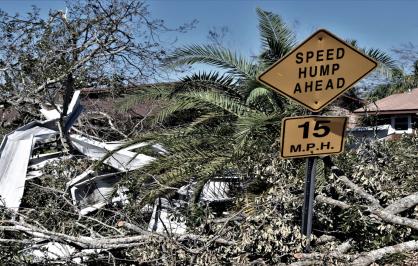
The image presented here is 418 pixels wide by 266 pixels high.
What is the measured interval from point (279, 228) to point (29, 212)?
3145 mm

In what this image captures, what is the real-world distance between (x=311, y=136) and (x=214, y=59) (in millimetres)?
5259

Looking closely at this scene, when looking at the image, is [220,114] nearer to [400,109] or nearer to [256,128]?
[256,128]

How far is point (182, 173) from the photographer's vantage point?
26.0 ft

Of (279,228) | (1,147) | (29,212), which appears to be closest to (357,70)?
(279,228)

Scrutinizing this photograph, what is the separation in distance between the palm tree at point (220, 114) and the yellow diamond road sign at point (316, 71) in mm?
2743

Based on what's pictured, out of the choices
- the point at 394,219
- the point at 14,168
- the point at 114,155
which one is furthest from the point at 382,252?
the point at 14,168

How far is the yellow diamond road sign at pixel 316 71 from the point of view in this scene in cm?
439

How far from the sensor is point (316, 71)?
442cm

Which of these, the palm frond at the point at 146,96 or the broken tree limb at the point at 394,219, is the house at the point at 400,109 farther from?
the broken tree limb at the point at 394,219

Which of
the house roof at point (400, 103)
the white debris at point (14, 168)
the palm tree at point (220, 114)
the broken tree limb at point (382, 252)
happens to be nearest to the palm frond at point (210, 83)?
the palm tree at point (220, 114)

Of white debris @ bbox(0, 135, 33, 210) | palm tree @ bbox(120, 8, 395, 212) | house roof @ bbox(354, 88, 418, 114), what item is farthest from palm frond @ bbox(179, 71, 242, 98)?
house roof @ bbox(354, 88, 418, 114)

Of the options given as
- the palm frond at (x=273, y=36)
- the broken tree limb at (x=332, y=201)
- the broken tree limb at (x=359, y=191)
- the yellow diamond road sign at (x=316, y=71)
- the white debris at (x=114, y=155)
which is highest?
the palm frond at (x=273, y=36)

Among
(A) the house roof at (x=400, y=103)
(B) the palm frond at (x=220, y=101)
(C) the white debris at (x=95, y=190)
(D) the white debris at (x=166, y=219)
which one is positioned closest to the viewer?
(D) the white debris at (x=166, y=219)

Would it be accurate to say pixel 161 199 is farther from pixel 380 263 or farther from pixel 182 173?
pixel 380 263
